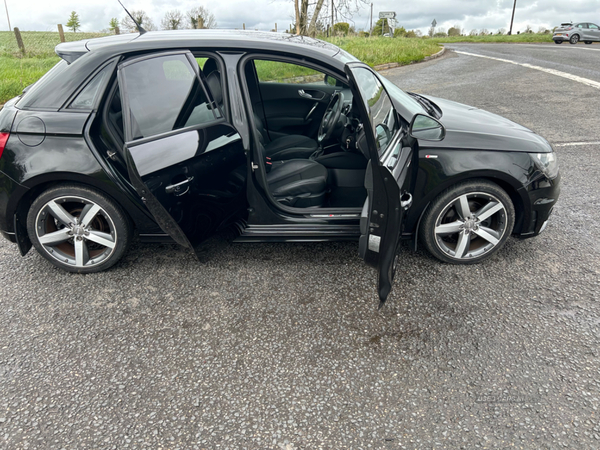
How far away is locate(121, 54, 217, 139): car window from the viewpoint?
265 centimetres

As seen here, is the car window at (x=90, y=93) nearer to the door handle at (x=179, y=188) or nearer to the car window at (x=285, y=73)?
the door handle at (x=179, y=188)

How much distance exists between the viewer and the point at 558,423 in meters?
2.00

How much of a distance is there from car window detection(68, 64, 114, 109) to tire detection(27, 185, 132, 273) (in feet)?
1.76

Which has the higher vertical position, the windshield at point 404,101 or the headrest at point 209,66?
the headrest at point 209,66

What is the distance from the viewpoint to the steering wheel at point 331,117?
3734 mm

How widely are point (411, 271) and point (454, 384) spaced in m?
1.10

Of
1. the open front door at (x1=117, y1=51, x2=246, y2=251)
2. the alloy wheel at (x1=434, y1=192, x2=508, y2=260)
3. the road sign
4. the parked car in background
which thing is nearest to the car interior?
the open front door at (x1=117, y1=51, x2=246, y2=251)

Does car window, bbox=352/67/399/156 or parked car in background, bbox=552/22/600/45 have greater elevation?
car window, bbox=352/67/399/156

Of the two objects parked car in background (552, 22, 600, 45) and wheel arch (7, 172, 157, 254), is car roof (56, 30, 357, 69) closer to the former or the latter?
wheel arch (7, 172, 157, 254)

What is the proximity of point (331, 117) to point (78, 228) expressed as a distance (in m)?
2.20

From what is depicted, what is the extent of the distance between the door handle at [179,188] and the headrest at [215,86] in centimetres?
61

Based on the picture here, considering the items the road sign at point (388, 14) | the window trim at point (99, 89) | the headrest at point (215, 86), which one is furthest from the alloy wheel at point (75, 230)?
the road sign at point (388, 14)

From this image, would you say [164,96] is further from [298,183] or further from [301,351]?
[301,351]

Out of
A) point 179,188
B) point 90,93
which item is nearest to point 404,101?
point 179,188
